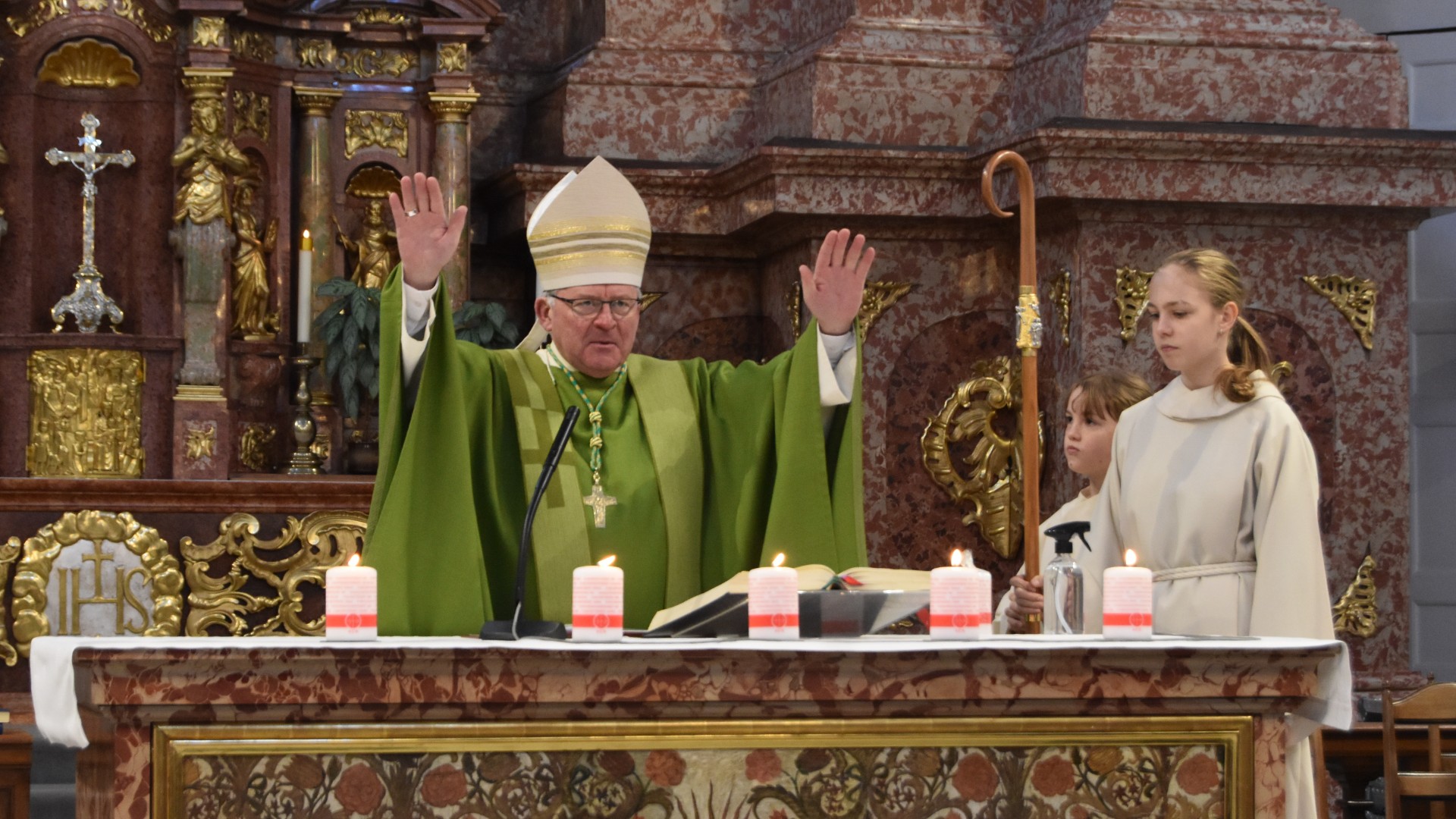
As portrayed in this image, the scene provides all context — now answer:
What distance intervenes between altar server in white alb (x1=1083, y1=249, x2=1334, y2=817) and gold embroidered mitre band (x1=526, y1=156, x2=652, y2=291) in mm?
1260

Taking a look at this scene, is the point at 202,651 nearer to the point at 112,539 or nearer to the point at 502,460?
the point at 502,460

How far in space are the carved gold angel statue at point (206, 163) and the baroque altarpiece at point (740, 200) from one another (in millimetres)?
15

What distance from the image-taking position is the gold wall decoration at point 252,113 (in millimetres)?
8375

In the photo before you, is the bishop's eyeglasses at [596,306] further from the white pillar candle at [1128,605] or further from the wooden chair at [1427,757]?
the wooden chair at [1427,757]

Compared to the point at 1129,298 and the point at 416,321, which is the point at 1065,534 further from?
the point at 1129,298

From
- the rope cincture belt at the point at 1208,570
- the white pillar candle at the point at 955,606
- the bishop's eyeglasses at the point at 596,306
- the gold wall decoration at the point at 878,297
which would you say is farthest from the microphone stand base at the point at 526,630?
the gold wall decoration at the point at 878,297

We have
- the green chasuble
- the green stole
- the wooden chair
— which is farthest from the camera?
the wooden chair

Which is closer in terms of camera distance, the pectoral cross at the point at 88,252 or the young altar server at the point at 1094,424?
the young altar server at the point at 1094,424

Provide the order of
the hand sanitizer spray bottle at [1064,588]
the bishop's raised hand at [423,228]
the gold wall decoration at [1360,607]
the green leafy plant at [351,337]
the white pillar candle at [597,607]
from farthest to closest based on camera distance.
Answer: the green leafy plant at [351,337], the gold wall decoration at [1360,607], the bishop's raised hand at [423,228], the hand sanitizer spray bottle at [1064,588], the white pillar candle at [597,607]

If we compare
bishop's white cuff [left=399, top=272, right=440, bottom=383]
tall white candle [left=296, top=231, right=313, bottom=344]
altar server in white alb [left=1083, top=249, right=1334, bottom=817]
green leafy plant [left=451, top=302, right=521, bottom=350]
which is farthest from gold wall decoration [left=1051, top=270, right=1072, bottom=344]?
bishop's white cuff [left=399, top=272, right=440, bottom=383]

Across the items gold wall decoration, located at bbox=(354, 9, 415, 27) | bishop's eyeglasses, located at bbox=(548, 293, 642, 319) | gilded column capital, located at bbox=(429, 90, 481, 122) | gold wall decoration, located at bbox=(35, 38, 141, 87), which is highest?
gold wall decoration, located at bbox=(354, 9, 415, 27)

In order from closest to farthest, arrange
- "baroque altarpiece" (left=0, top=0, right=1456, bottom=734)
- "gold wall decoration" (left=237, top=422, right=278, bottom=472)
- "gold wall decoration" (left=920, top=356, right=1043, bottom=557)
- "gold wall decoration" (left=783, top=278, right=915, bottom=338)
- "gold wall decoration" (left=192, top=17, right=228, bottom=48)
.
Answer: "baroque altarpiece" (left=0, top=0, right=1456, bottom=734) → "gold wall decoration" (left=783, top=278, right=915, bottom=338) → "gold wall decoration" (left=920, top=356, right=1043, bottom=557) → "gold wall decoration" (left=192, top=17, right=228, bottom=48) → "gold wall decoration" (left=237, top=422, right=278, bottom=472)

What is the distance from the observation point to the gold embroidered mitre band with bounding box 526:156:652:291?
493cm

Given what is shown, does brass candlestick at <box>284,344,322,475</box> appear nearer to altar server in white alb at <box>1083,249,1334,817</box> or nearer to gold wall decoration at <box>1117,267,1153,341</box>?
gold wall decoration at <box>1117,267,1153,341</box>
